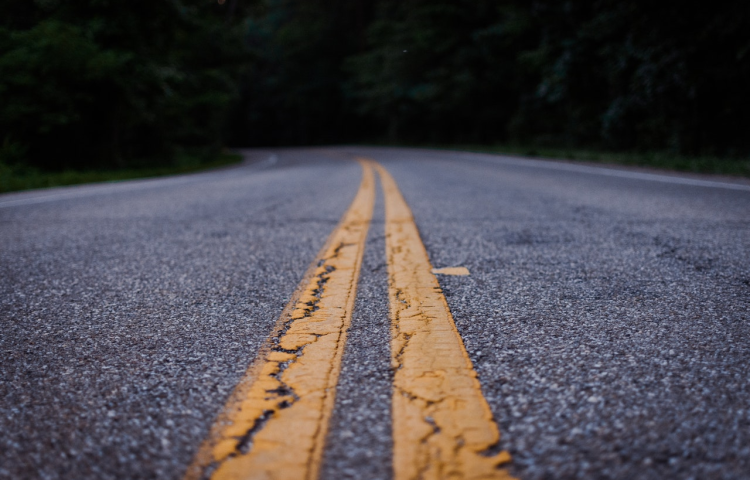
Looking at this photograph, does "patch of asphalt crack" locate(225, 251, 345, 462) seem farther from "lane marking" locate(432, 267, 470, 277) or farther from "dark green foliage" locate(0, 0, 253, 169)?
"dark green foliage" locate(0, 0, 253, 169)

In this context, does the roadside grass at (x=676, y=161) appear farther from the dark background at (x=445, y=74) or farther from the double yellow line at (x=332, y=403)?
the double yellow line at (x=332, y=403)

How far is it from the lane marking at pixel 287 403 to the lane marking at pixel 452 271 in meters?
0.51

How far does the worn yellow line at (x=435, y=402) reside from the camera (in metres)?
0.92

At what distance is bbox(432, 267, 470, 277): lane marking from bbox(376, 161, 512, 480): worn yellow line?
12.6 inches

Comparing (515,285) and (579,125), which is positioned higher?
(579,125)

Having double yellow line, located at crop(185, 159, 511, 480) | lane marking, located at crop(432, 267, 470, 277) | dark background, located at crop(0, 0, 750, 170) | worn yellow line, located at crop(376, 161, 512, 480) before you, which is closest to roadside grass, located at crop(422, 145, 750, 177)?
dark background, located at crop(0, 0, 750, 170)

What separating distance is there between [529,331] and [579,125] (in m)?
20.2

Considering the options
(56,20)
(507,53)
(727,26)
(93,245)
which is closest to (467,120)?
(507,53)

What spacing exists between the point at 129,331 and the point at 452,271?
1.35 m

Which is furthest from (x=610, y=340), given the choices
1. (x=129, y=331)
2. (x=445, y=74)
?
(x=445, y=74)

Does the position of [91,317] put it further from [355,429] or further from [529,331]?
[529,331]

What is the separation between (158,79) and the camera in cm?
1259

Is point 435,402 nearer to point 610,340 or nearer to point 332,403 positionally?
point 332,403

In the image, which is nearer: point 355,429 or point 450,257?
point 355,429
